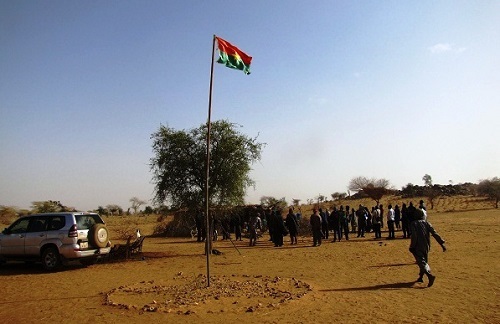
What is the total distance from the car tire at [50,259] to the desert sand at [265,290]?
0.25 meters

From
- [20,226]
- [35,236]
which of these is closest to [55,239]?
[35,236]

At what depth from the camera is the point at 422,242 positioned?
9.71 m

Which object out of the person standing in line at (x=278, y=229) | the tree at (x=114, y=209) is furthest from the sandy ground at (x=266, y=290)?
the tree at (x=114, y=209)

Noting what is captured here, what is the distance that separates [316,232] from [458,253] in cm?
687

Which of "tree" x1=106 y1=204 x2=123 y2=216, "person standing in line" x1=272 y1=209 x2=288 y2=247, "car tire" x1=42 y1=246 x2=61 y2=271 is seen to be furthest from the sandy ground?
"tree" x1=106 y1=204 x2=123 y2=216

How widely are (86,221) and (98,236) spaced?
0.69 meters

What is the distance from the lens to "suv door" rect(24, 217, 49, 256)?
1344cm

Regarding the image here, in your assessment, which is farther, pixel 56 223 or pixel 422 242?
pixel 56 223

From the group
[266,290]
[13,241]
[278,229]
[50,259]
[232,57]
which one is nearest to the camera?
[266,290]

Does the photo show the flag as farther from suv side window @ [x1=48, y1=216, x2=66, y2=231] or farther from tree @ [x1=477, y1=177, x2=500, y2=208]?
tree @ [x1=477, y1=177, x2=500, y2=208]

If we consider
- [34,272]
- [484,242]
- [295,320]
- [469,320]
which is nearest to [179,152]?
[34,272]

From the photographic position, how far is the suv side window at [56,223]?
1333cm

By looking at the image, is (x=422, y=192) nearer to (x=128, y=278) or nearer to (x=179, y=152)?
(x=179, y=152)

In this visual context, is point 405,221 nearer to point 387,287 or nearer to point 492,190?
point 387,287
